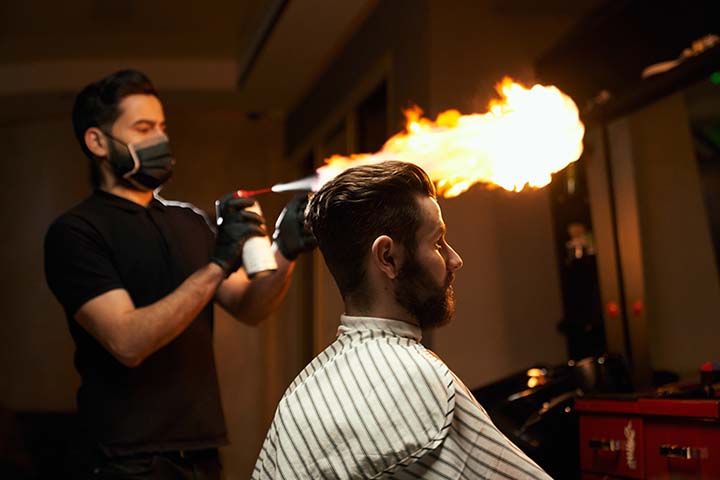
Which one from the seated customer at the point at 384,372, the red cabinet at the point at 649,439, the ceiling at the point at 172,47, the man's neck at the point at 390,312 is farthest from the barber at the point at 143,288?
the ceiling at the point at 172,47

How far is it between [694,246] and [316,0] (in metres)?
2.47

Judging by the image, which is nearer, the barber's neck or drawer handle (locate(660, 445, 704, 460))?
drawer handle (locate(660, 445, 704, 460))

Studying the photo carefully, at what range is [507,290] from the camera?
11.3 feet

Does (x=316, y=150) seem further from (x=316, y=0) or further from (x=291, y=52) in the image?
(x=316, y=0)

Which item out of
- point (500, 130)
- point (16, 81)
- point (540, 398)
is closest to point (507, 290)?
point (540, 398)

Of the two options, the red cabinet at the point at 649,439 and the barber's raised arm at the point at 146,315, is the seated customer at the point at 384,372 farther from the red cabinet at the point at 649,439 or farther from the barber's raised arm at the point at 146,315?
the red cabinet at the point at 649,439

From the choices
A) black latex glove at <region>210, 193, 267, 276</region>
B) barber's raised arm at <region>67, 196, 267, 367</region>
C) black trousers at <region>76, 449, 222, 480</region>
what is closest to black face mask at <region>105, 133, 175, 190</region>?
black latex glove at <region>210, 193, 267, 276</region>

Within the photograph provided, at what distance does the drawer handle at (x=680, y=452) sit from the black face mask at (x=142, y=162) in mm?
1531

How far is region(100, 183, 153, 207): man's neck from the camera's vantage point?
2.14 m

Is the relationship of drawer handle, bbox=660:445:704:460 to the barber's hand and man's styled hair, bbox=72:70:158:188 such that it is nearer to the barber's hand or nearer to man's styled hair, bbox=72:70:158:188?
the barber's hand

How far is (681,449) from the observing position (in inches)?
76.4

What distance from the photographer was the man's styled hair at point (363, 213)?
4.36ft

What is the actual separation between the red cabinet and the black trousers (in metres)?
1.13

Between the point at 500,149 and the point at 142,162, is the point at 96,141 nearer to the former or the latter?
the point at 142,162
